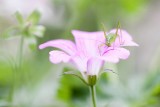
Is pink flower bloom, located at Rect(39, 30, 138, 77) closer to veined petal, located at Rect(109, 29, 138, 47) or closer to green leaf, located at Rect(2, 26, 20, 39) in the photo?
veined petal, located at Rect(109, 29, 138, 47)

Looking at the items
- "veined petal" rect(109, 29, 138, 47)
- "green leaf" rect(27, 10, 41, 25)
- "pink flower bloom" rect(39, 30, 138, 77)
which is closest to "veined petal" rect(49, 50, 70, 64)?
"pink flower bloom" rect(39, 30, 138, 77)

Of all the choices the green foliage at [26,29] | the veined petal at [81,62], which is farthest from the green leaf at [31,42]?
the veined petal at [81,62]

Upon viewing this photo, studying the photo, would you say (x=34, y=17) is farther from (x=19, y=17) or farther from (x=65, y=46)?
(x=65, y=46)

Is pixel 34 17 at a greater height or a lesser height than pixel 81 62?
greater

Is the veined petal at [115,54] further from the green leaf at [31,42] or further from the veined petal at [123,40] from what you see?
the green leaf at [31,42]

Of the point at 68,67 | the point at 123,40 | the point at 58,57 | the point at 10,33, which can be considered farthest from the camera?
the point at 68,67

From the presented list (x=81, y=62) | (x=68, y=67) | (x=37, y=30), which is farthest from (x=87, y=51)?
(x=68, y=67)

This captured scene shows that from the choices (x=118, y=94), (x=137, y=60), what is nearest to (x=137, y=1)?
(x=137, y=60)
